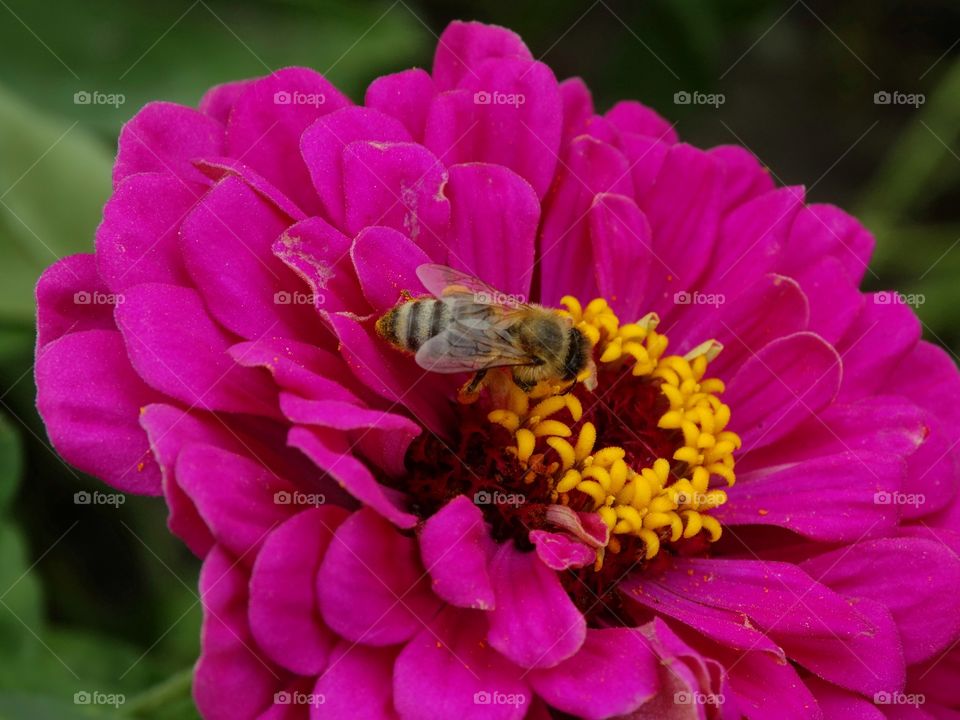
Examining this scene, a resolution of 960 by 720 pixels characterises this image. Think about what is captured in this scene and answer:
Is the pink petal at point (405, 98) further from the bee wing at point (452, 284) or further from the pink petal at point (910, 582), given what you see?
the pink petal at point (910, 582)

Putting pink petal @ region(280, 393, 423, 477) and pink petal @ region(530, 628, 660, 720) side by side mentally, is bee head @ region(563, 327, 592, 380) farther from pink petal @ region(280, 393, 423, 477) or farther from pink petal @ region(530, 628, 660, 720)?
pink petal @ region(530, 628, 660, 720)

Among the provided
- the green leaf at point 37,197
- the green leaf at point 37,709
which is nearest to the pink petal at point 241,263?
the green leaf at point 37,709

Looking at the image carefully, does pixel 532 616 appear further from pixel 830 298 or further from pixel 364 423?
pixel 830 298

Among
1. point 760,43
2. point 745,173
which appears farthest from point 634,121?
point 760,43

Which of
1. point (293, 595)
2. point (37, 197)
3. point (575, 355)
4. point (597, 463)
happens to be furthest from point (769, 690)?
point (37, 197)

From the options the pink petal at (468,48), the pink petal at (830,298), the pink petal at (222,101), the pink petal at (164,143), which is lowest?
the pink petal at (830,298)

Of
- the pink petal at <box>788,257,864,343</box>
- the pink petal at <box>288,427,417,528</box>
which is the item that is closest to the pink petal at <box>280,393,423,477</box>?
the pink petal at <box>288,427,417,528</box>

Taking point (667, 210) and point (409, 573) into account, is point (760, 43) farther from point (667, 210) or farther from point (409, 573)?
point (409, 573)
